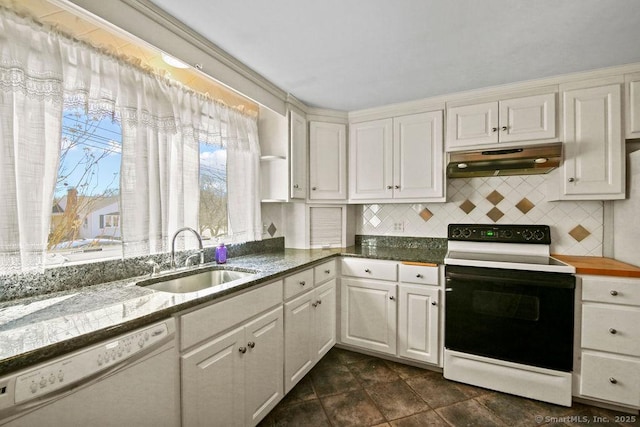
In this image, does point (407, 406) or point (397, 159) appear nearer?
point (407, 406)

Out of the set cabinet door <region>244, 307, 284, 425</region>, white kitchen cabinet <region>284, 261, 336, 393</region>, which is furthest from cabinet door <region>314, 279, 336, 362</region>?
cabinet door <region>244, 307, 284, 425</region>

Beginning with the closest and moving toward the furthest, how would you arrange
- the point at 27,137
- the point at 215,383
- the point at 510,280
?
the point at 27,137 < the point at 215,383 < the point at 510,280

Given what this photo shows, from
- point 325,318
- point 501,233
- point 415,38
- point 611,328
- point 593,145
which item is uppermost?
point 415,38

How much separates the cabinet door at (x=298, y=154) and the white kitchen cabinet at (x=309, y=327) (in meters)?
0.73

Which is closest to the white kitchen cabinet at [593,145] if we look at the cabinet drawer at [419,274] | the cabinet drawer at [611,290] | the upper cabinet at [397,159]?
the cabinet drawer at [611,290]

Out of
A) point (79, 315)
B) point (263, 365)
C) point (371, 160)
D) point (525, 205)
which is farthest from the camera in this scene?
point (371, 160)

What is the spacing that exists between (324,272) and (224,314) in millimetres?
1069

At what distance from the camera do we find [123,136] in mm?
1477

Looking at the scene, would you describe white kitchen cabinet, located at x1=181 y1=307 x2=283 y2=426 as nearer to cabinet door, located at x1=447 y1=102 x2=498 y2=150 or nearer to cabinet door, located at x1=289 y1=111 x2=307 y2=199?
cabinet door, located at x1=289 y1=111 x2=307 y2=199

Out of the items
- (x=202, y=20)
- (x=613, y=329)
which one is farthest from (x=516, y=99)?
(x=202, y=20)

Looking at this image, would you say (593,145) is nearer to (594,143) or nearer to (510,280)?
(594,143)

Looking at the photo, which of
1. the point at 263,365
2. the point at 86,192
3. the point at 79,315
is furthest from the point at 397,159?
the point at 79,315

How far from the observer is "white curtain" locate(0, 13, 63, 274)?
3.51ft

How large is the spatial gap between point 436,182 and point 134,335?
7.72ft
